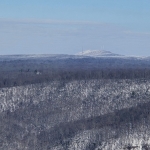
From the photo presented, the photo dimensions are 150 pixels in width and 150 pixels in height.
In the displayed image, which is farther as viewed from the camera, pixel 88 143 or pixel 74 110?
pixel 74 110

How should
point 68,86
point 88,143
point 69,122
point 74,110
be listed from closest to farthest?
point 88,143 < point 69,122 < point 74,110 < point 68,86

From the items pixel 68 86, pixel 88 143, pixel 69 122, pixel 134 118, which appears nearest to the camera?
pixel 88 143

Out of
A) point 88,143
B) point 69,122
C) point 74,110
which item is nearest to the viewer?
point 88,143

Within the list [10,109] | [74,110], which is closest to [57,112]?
[74,110]

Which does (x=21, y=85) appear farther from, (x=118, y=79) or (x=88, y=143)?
(x=88, y=143)

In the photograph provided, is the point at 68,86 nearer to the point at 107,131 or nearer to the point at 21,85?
the point at 21,85

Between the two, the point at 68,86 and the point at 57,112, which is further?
the point at 68,86

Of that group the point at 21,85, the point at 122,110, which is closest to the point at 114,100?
the point at 122,110
